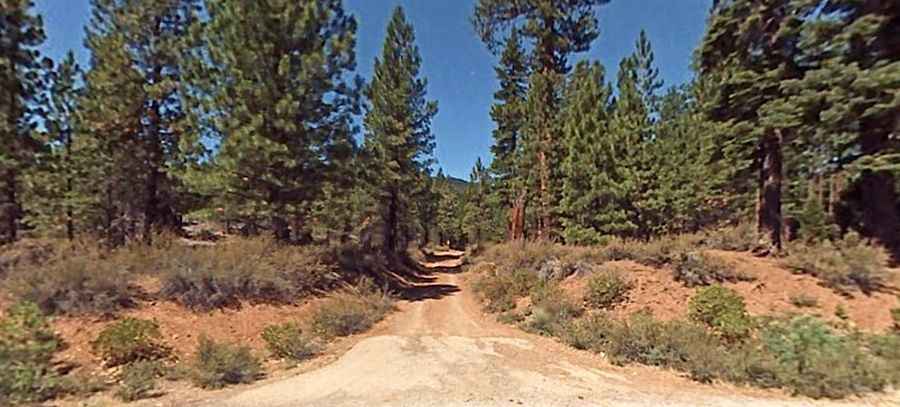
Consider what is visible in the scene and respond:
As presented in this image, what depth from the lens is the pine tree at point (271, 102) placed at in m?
12.7

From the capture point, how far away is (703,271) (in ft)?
39.8

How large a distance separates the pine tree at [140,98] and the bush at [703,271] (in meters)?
15.6

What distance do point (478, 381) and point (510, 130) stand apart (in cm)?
2777

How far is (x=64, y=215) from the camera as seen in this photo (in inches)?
869

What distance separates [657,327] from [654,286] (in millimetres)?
3599

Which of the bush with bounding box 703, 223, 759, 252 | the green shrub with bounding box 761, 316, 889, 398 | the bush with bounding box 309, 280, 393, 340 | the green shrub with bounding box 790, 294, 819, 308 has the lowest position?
the bush with bounding box 309, 280, 393, 340

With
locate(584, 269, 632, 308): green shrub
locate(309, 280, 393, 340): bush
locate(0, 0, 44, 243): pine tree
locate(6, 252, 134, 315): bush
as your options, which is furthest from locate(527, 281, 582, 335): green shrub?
locate(0, 0, 44, 243): pine tree

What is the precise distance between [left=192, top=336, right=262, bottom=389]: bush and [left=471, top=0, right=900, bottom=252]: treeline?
48.3 ft

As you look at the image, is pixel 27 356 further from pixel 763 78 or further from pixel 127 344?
pixel 763 78

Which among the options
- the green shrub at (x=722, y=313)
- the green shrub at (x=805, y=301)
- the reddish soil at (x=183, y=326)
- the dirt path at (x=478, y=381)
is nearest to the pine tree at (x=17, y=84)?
the reddish soil at (x=183, y=326)

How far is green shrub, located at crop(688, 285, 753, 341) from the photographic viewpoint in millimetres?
8773

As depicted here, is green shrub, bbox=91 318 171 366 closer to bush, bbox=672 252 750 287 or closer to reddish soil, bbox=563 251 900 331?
reddish soil, bbox=563 251 900 331

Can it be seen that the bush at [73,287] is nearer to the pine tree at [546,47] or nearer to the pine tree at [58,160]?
the pine tree at [58,160]

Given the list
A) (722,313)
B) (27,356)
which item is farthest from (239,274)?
(722,313)
